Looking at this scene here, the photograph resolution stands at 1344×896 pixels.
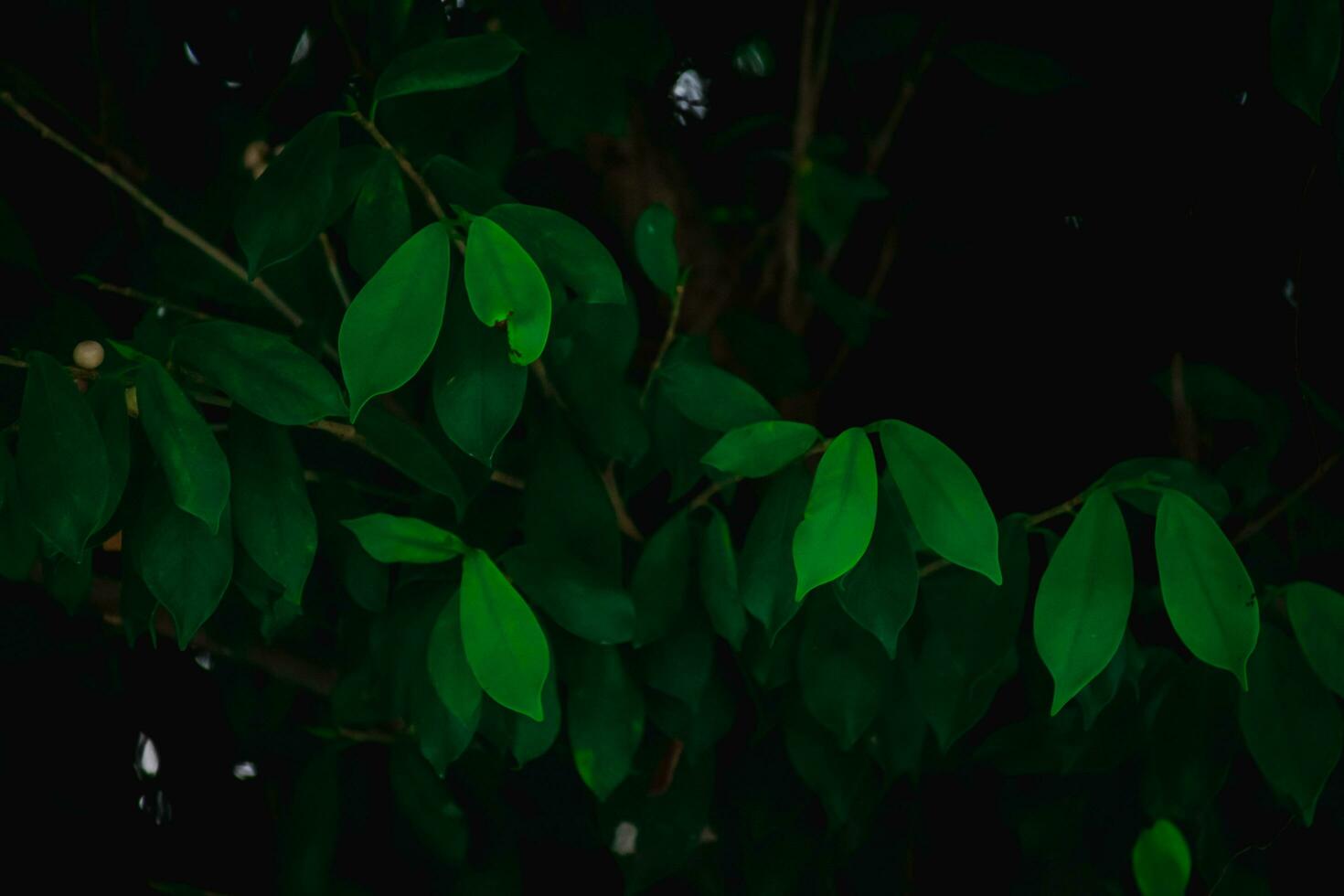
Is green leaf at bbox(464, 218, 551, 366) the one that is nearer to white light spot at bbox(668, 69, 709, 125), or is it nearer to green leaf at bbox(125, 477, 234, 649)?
green leaf at bbox(125, 477, 234, 649)

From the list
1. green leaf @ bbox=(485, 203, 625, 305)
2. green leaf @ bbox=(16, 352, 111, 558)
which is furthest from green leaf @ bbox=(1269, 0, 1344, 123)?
green leaf @ bbox=(16, 352, 111, 558)

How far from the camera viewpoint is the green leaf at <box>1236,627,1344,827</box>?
1.92 ft

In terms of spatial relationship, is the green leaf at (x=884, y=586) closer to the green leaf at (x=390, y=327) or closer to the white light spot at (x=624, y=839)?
the green leaf at (x=390, y=327)

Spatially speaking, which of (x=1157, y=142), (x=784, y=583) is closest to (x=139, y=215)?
(x=784, y=583)

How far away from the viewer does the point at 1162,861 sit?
0.68 meters

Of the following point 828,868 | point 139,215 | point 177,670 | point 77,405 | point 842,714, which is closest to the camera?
point 77,405

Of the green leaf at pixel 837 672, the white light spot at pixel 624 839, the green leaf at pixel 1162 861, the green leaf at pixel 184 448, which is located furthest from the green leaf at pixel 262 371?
the green leaf at pixel 1162 861

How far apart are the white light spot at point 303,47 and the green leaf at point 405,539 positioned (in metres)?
0.48

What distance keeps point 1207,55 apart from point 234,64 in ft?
2.21

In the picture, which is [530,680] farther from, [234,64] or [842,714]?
[234,64]

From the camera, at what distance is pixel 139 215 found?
3.02ft

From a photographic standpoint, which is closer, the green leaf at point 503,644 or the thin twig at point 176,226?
the green leaf at point 503,644

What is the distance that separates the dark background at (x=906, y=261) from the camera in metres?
0.84

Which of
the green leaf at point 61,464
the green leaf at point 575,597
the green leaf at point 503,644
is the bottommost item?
the green leaf at point 575,597
